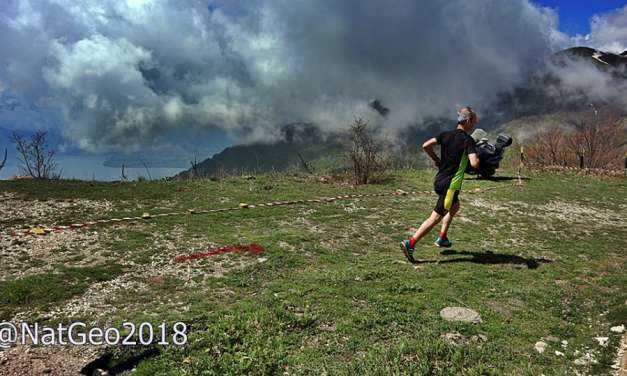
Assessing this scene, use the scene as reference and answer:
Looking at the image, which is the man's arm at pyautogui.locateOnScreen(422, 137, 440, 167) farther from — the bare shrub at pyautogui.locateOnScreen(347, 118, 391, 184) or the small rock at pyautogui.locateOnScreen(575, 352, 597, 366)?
the bare shrub at pyautogui.locateOnScreen(347, 118, 391, 184)

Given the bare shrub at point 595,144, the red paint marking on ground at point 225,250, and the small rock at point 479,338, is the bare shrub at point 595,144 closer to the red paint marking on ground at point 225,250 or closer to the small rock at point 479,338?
the red paint marking on ground at point 225,250

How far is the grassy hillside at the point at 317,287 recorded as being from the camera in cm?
521

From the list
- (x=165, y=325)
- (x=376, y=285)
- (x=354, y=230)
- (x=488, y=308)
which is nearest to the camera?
(x=165, y=325)

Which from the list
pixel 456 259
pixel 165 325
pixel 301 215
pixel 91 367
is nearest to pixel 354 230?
pixel 301 215

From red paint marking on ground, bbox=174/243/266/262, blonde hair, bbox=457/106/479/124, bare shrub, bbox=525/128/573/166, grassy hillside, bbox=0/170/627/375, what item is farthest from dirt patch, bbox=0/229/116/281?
bare shrub, bbox=525/128/573/166

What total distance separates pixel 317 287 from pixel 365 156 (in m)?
16.3

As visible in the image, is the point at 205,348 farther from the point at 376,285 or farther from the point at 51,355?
the point at 376,285

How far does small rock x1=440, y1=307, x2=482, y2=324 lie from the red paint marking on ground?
14.5ft

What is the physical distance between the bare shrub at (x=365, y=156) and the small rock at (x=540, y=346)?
17007mm

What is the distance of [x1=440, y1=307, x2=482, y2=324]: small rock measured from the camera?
6.30 m

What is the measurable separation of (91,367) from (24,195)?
11.5 metres

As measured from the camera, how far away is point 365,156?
910 inches

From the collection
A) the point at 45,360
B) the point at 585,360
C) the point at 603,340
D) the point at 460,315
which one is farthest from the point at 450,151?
the point at 45,360

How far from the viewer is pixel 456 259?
9352 millimetres
